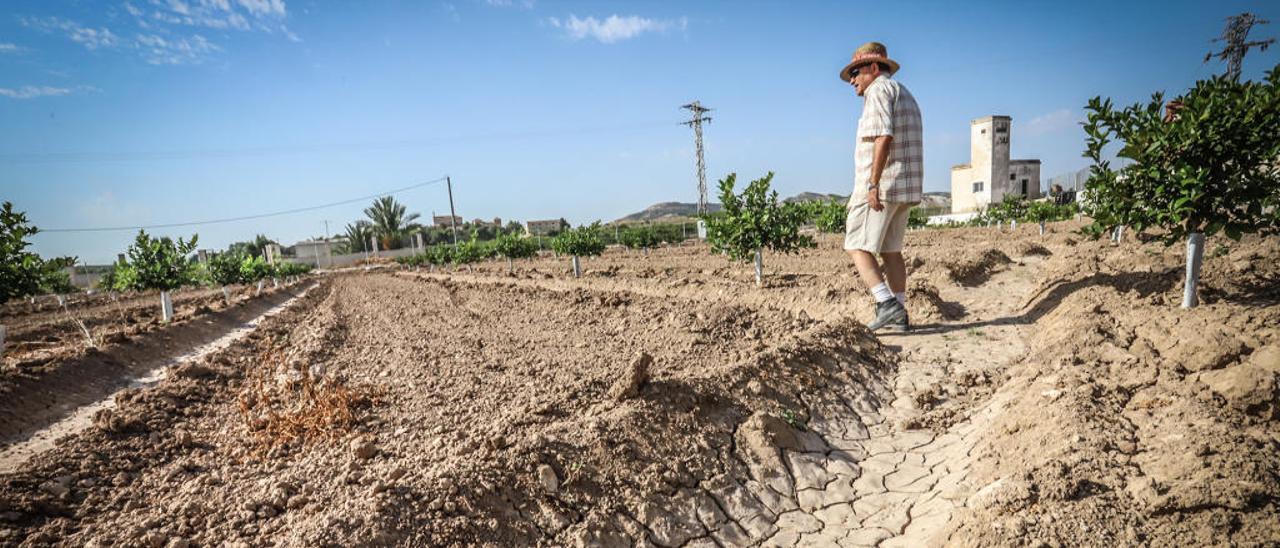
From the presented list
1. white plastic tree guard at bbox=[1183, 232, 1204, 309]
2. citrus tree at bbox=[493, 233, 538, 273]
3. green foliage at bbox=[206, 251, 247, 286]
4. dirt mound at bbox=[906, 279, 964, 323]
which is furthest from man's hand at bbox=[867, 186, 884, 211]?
citrus tree at bbox=[493, 233, 538, 273]

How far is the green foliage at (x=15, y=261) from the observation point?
7.54 meters

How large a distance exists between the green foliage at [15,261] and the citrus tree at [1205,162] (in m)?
13.2

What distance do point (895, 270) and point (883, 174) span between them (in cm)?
91

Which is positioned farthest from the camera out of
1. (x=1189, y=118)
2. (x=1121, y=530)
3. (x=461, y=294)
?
(x=461, y=294)

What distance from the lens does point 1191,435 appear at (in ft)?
7.23

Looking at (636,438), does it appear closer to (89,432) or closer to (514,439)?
(514,439)

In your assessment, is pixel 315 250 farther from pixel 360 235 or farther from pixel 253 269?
pixel 253 269

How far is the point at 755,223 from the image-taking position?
10102mm

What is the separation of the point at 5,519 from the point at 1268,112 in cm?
834

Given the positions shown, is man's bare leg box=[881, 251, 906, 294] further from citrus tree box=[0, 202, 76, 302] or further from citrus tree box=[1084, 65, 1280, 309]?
citrus tree box=[0, 202, 76, 302]

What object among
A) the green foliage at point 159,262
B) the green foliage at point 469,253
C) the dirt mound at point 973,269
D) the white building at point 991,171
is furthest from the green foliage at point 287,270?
the white building at point 991,171

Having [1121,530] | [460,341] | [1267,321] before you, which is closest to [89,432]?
Result: [460,341]

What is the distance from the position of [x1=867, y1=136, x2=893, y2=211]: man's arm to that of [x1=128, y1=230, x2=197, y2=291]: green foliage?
54.1 ft

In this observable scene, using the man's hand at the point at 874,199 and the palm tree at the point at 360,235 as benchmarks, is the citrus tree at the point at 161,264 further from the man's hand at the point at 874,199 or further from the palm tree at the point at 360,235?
the palm tree at the point at 360,235
